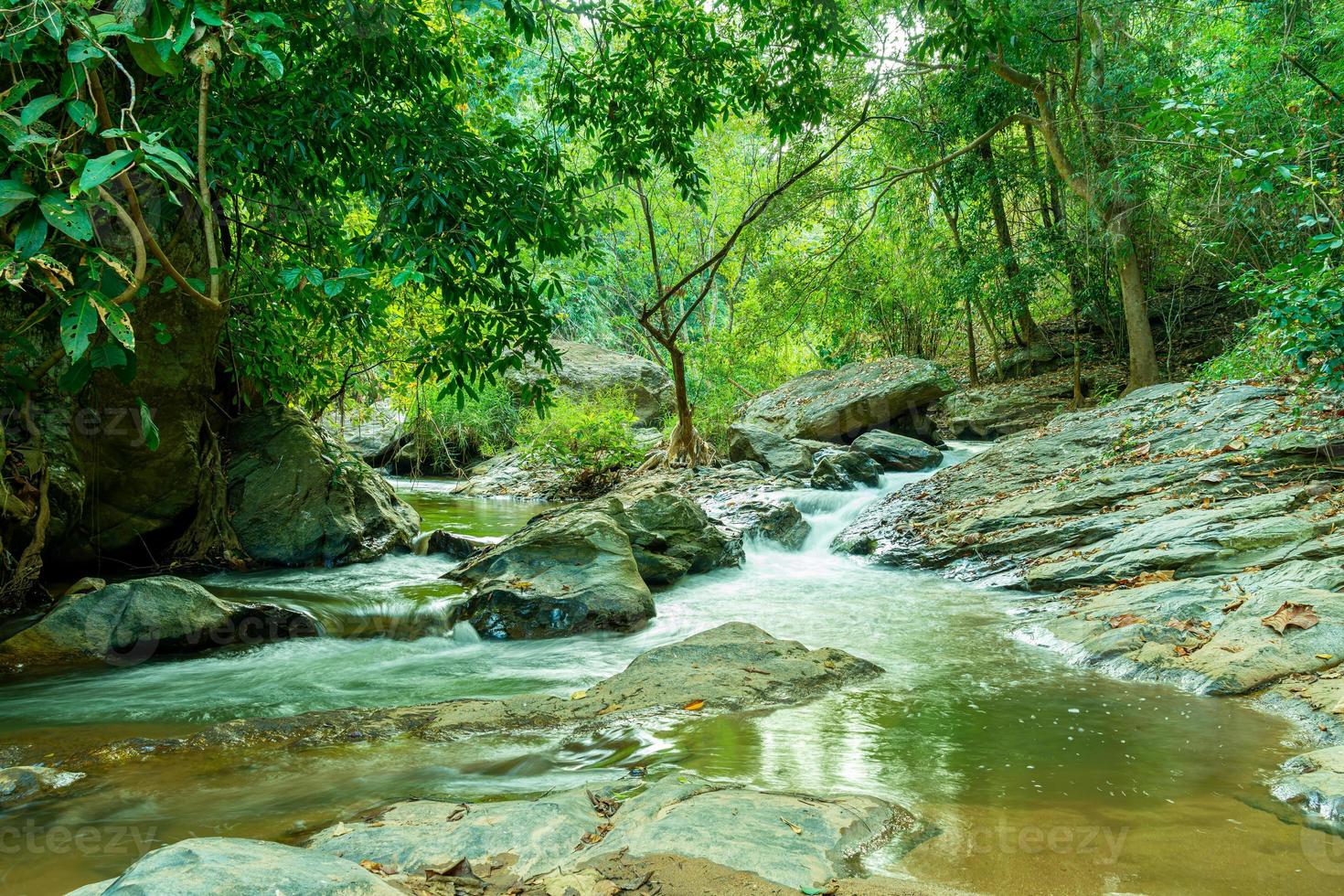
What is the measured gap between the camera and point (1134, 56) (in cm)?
1106

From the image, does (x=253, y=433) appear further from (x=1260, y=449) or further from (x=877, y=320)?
(x=877, y=320)

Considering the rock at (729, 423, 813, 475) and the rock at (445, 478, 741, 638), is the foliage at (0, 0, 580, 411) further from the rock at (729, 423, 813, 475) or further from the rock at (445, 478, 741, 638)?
the rock at (729, 423, 813, 475)

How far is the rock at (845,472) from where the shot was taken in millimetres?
11391

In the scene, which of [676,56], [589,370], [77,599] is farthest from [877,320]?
[77,599]

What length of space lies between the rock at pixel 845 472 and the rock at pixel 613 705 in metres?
6.86

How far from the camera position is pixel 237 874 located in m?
1.63

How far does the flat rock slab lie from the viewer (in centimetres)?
215

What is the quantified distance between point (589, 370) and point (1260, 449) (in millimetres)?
16110

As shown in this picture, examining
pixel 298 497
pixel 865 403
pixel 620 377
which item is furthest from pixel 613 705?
pixel 620 377

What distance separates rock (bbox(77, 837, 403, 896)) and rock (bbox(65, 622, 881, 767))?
2003 millimetres

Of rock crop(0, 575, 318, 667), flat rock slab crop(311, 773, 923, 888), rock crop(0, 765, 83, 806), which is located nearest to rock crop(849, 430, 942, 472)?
rock crop(0, 575, 318, 667)

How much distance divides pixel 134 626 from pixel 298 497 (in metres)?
3.15

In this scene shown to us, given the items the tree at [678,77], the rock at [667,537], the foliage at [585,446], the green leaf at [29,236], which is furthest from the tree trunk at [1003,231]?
the green leaf at [29,236]

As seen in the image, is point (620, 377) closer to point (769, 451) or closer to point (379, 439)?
point (379, 439)
